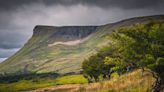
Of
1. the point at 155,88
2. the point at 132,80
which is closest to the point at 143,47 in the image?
the point at 155,88

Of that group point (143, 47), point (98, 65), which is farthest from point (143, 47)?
point (98, 65)

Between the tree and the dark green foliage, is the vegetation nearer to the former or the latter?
the tree

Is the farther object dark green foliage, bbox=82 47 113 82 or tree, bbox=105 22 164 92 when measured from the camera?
dark green foliage, bbox=82 47 113 82

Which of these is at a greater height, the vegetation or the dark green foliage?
the vegetation

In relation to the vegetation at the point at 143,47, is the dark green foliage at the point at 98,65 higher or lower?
lower

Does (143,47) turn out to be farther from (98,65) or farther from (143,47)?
(98,65)

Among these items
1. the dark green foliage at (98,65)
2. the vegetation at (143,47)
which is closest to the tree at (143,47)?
the vegetation at (143,47)

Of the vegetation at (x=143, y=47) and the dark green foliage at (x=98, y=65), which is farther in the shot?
the dark green foliage at (x=98, y=65)

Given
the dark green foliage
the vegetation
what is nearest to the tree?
the vegetation

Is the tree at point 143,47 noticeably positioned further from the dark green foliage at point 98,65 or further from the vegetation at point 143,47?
the dark green foliage at point 98,65

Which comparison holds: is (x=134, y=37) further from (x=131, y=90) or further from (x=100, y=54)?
(x=100, y=54)

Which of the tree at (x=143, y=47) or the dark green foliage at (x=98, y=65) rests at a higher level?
the tree at (x=143, y=47)

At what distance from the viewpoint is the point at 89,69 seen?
129250 millimetres

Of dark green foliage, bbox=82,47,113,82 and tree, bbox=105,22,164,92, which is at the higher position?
tree, bbox=105,22,164,92
